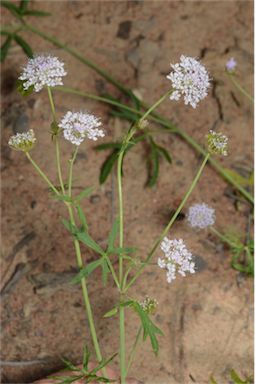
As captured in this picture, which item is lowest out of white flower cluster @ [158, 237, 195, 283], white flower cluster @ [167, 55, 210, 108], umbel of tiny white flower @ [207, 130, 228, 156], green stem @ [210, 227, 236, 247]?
white flower cluster @ [158, 237, 195, 283]

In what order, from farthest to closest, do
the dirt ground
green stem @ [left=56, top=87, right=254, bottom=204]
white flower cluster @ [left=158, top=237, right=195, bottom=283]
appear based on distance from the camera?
green stem @ [left=56, top=87, right=254, bottom=204] → the dirt ground → white flower cluster @ [left=158, top=237, right=195, bottom=283]

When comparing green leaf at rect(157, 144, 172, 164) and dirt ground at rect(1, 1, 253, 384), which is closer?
dirt ground at rect(1, 1, 253, 384)

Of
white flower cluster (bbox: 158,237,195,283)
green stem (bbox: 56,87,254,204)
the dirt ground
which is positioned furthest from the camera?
green stem (bbox: 56,87,254,204)

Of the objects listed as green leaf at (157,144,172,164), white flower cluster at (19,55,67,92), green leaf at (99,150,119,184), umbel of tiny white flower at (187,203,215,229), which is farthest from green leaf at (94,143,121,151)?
white flower cluster at (19,55,67,92)

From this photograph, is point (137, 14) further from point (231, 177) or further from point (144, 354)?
point (144, 354)

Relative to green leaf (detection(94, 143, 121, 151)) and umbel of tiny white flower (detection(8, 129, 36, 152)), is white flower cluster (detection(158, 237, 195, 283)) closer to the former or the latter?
umbel of tiny white flower (detection(8, 129, 36, 152))

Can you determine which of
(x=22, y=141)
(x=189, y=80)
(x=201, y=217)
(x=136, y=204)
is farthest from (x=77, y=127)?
(x=136, y=204)
